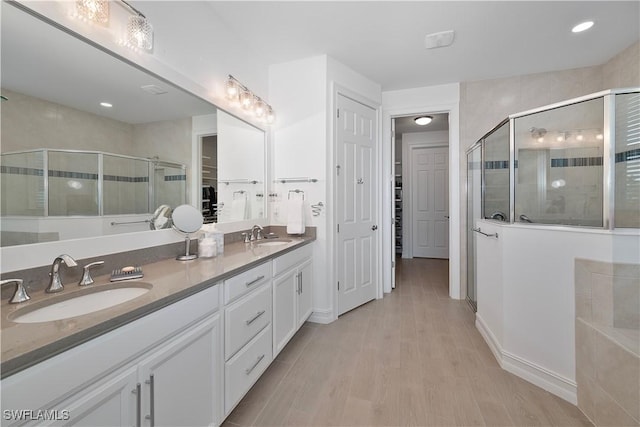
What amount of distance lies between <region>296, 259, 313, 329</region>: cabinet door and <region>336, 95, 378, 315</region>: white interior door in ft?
1.17

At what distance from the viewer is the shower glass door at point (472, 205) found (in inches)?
112

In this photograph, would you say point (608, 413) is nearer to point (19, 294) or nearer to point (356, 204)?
point (356, 204)

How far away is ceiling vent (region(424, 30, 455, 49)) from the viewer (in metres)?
2.34

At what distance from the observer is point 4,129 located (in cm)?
98

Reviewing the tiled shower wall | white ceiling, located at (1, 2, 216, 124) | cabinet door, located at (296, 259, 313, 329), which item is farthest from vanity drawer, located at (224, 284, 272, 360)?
the tiled shower wall

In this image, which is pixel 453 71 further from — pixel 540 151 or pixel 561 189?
pixel 561 189

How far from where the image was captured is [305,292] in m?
2.44

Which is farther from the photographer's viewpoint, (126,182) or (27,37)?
(126,182)

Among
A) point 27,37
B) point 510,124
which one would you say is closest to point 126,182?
point 27,37

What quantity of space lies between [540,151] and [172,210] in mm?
2834

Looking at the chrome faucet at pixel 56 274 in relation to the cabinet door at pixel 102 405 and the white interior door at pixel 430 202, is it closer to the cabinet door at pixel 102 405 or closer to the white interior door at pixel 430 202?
the cabinet door at pixel 102 405

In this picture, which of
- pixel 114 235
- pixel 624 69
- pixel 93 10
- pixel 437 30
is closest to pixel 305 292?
pixel 114 235

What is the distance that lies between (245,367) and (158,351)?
25.6 inches

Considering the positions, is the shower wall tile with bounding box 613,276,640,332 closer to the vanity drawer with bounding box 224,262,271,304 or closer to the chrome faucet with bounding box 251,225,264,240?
the vanity drawer with bounding box 224,262,271,304
